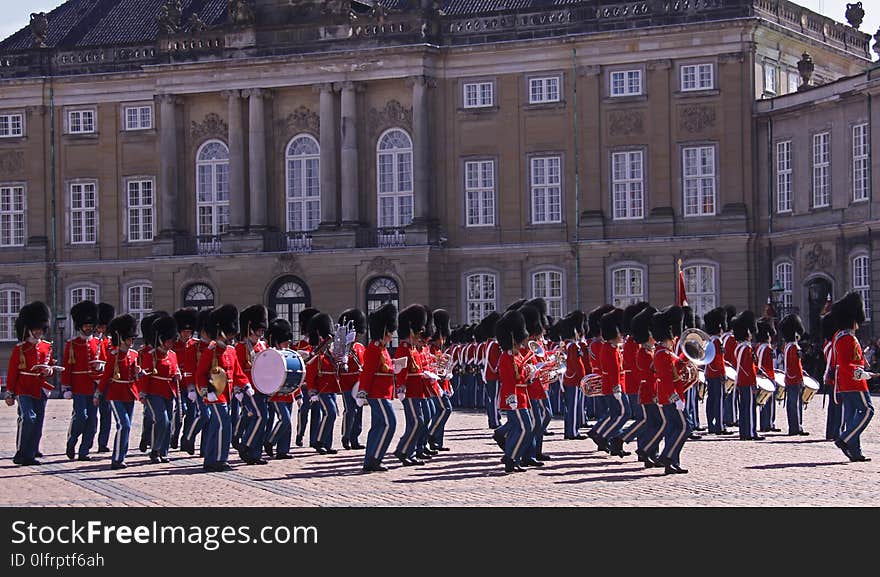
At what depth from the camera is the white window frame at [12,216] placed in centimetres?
5650

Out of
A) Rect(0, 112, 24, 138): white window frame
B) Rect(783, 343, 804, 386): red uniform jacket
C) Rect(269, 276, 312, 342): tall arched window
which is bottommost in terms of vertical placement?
→ Rect(783, 343, 804, 386): red uniform jacket

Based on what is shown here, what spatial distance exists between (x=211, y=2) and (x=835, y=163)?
22.8 meters

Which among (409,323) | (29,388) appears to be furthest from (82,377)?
(409,323)

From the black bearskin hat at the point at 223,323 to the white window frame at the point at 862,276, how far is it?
26.0m

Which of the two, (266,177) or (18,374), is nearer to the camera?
(18,374)

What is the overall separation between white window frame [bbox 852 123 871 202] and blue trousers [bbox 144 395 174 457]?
26.3 metres

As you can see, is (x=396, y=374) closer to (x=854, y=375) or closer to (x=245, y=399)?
(x=245, y=399)

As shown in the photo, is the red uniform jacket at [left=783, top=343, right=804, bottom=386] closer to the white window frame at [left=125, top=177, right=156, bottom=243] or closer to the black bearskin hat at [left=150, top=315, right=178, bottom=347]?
the black bearskin hat at [left=150, top=315, right=178, bottom=347]

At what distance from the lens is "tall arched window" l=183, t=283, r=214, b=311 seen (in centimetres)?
5341

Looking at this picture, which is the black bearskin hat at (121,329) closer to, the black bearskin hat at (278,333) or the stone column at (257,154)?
the black bearskin hat at (278,333)

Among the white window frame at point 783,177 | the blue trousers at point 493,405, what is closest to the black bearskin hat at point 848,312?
the blue trousers at point 493,405

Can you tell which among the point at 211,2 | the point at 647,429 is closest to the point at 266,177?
the point at 211,2

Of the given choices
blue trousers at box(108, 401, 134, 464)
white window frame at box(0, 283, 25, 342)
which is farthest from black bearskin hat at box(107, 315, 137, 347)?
white window frame at box(0, 283, 25, 342)

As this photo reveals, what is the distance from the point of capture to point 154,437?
2167 cm
